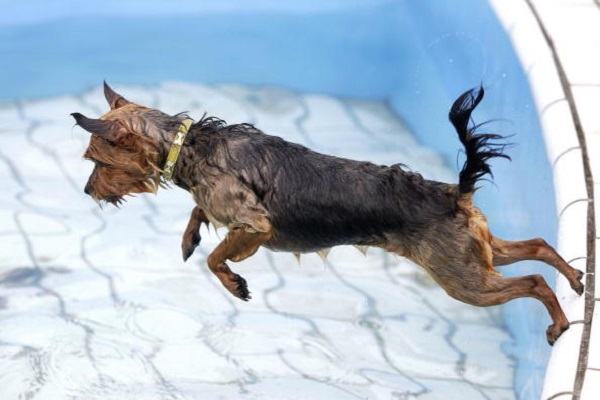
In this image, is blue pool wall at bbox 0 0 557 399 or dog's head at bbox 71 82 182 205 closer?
dog's head at bbox 71 82 182 205

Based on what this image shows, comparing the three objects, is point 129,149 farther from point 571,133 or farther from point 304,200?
point 571,133

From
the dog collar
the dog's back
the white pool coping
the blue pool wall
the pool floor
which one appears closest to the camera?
the white pool coping

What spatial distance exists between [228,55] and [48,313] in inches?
143

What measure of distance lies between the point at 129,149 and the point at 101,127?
172 mm

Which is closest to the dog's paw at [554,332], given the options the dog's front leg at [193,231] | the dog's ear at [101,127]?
the dog's front leg at [193,231]

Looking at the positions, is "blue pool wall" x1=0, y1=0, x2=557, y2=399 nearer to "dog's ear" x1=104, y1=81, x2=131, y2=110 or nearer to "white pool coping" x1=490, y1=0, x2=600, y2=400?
"white pool coping" x1=490, y1=0, x2=600, y2=400

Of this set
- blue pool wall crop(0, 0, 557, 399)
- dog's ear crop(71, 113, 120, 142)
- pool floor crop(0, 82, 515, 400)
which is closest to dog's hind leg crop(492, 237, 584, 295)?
pool floor crop(0, 82, 515, 400)

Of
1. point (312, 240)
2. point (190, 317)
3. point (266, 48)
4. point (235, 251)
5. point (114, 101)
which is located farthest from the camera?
point (266, 48)

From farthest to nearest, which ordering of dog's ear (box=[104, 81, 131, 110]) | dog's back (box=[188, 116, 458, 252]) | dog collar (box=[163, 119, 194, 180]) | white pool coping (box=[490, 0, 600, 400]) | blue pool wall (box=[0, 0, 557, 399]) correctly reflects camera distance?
blue pool wall (box=[0, 0, 557, 399]) → dog's ear (box=[104, 81, 131, 110]) → dog collar (box=[163, 119, 194, 180]) → dog's back (box=[188, 116, 458, 252]) → white pool coping (box=[490, 0, 600, 400])

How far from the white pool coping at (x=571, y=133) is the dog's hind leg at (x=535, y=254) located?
8 cm

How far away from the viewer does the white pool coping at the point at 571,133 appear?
160 inches

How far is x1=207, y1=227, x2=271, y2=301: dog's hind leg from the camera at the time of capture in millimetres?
4379

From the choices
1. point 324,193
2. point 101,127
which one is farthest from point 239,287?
point 101,127

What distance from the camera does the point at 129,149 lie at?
441cm
